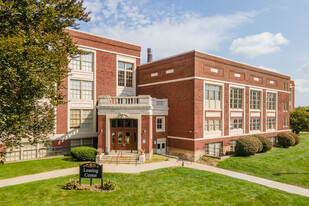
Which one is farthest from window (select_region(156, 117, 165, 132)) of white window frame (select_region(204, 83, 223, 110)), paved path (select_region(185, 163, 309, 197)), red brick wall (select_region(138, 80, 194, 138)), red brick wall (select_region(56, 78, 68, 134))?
red brick wall (select_region(56, 78, 68, 134))

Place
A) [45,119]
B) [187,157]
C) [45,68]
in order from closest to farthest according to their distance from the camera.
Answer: [45,68] < [45,119] < [187,157]

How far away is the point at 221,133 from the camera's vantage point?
85.5 feet

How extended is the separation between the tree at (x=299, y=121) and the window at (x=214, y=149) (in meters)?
26.5

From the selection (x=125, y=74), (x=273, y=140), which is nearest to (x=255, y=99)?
(x=273, y=140)

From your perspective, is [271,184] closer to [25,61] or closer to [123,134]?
[123,134]

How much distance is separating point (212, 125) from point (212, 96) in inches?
144

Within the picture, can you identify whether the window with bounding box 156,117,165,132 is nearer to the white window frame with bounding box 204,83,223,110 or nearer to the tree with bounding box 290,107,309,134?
the white window frame with bounding box 204,83,223,110

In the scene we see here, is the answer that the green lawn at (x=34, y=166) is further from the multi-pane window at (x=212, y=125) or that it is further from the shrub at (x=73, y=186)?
the multi-pane window at (x=212, y=125)

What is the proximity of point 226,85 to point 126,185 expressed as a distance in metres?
19.0

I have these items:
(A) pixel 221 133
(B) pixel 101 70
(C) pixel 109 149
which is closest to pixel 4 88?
(C) pixel 109 149

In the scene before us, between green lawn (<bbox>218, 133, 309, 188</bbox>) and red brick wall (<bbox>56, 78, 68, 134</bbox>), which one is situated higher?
red brick wall (<bbox>56, 78, 68, 134</bbox>)

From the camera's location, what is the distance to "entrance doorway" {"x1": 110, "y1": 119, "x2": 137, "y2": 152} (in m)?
22.2

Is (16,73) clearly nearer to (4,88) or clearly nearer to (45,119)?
(4,88)

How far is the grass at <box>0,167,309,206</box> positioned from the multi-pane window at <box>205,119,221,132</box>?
9761 mm
